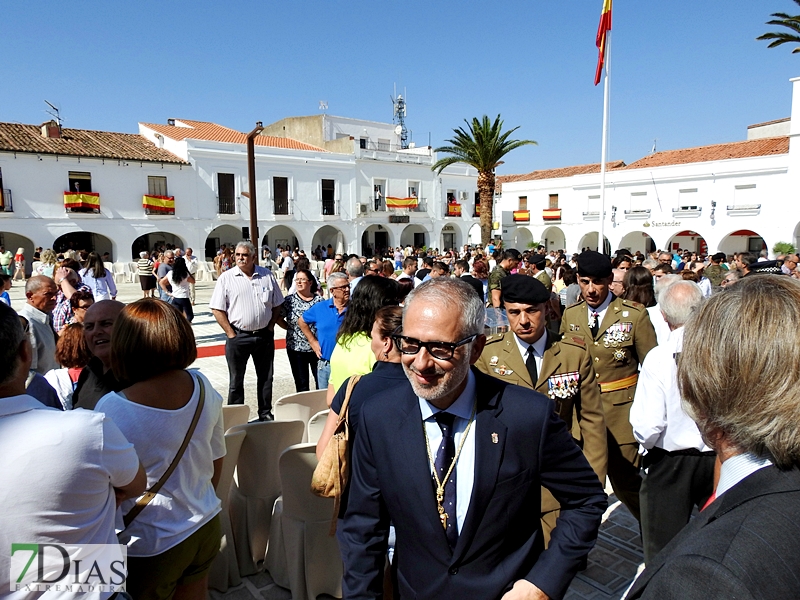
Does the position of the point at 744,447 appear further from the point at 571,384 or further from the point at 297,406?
the point at 297,406

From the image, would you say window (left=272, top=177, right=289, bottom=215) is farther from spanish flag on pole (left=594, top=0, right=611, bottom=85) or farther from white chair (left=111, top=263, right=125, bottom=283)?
spanish flag on pole (left=594, top=0, right=611, bottom=85)

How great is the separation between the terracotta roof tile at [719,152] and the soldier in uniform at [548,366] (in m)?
33.8

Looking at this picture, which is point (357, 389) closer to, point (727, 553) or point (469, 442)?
point (469, 442)

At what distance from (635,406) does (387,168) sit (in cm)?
3403

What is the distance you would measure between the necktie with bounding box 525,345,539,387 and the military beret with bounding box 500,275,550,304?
273 millimetres

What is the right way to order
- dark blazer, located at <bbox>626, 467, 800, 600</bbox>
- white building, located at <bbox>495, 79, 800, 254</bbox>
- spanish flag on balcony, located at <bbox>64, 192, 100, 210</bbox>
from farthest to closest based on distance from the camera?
1. white building, located at <bbox>495, 79, 800, 254</bbox>
2. spanish flag on balcony, located at <bbox>64, 192, 100, 210</bbox>
3. dark blazer, located at <bbox>626, 467, 800, 600</bbox>

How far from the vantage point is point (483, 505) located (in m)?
1.66

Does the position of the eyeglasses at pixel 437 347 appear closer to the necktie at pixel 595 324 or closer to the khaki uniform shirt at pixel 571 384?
the khaki uniform shirt at pixel 571 384

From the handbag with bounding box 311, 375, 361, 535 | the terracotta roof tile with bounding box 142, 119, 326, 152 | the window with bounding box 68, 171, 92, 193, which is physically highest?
the terracotta roof tile with bounding box 142, 119, 326, 152

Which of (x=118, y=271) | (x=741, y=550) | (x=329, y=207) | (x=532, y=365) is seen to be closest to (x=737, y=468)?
(x=741, y=550)

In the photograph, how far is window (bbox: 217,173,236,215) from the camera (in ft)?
95.1

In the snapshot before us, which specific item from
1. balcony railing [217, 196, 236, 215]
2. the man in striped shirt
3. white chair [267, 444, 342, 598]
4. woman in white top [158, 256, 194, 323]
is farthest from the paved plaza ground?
balcony railing [217, 196, 236, 215]

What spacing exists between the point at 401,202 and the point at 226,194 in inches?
456

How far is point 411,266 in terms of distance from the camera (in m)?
8.59
